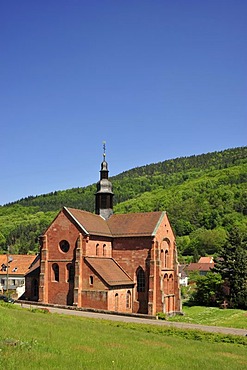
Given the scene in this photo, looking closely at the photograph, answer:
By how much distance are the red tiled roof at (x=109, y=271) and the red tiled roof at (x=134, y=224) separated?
3.63 metres

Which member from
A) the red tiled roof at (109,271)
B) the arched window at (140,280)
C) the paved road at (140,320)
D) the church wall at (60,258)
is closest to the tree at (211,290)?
the arched window at (140,280)

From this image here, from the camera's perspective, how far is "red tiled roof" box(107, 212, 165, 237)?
168 ft

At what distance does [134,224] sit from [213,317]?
13.6m

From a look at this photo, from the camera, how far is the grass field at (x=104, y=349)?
16.3 metres

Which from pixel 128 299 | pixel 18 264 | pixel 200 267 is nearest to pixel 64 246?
pixel 128 299

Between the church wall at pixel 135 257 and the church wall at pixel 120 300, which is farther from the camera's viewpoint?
the church wall at pixel 135 257

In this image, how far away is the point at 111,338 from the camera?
2392 cm

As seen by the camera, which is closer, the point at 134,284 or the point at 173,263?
the point at 134,284

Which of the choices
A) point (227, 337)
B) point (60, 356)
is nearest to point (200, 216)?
point (227, 337)

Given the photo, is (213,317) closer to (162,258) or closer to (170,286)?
(170,286)

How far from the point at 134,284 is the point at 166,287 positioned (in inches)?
160

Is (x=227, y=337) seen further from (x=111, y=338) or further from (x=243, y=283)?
(x=243, y=283)

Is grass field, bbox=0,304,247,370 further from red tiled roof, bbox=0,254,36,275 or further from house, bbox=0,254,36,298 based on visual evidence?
red tiled roof, bbox=0,254,36,275

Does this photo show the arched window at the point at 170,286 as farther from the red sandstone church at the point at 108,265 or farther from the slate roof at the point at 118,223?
the slate roof at the point at 118,223
